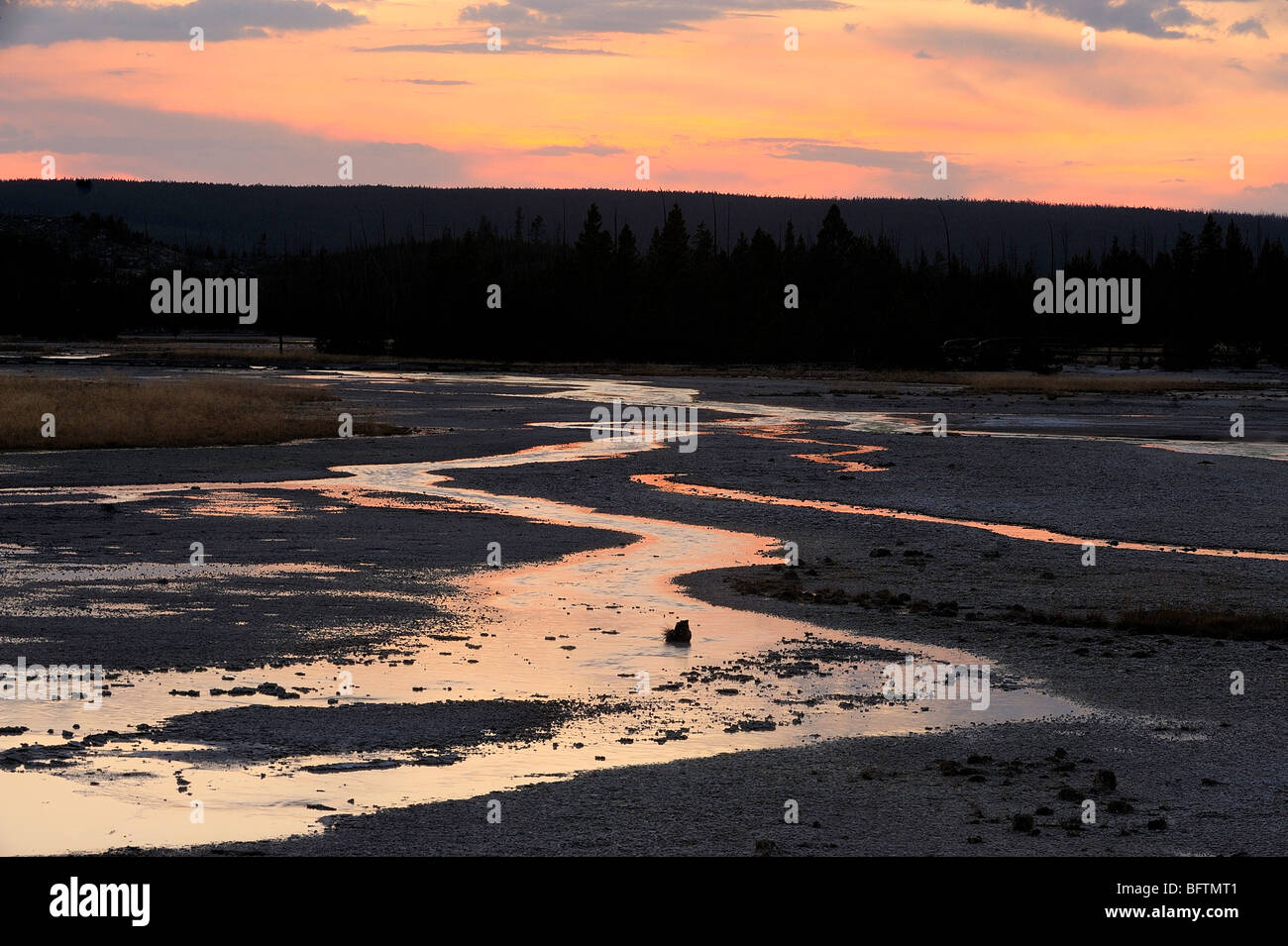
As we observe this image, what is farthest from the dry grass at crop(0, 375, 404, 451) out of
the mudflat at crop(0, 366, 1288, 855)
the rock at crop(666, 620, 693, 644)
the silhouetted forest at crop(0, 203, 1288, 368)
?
the silhouetted forest at crop(0, 203, 1288, 368)

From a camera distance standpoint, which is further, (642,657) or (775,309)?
(775,309)

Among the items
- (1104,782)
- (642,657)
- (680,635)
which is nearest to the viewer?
(1104,782)

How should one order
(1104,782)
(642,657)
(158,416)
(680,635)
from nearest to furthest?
(1104,782), (642,657), (680,635), (158,416)

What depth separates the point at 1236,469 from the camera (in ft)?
100

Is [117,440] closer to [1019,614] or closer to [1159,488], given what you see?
[1159,488]

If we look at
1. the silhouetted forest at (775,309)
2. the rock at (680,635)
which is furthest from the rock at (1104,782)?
the silhouetted forest at (775,309)

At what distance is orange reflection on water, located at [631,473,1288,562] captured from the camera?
20.0m

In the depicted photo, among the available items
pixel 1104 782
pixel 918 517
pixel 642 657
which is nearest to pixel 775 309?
pixel 918 517

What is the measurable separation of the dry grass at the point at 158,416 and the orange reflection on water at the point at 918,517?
1315 cm

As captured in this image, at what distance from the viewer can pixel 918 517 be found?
23516 millimetres

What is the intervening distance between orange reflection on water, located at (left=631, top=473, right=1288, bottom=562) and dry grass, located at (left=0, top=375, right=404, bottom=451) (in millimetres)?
13150

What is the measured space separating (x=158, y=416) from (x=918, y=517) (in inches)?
955

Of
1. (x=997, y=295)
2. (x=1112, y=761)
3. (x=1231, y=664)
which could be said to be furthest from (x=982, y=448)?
(x=997, y=295)

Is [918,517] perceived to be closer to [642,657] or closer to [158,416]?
[642,657]
